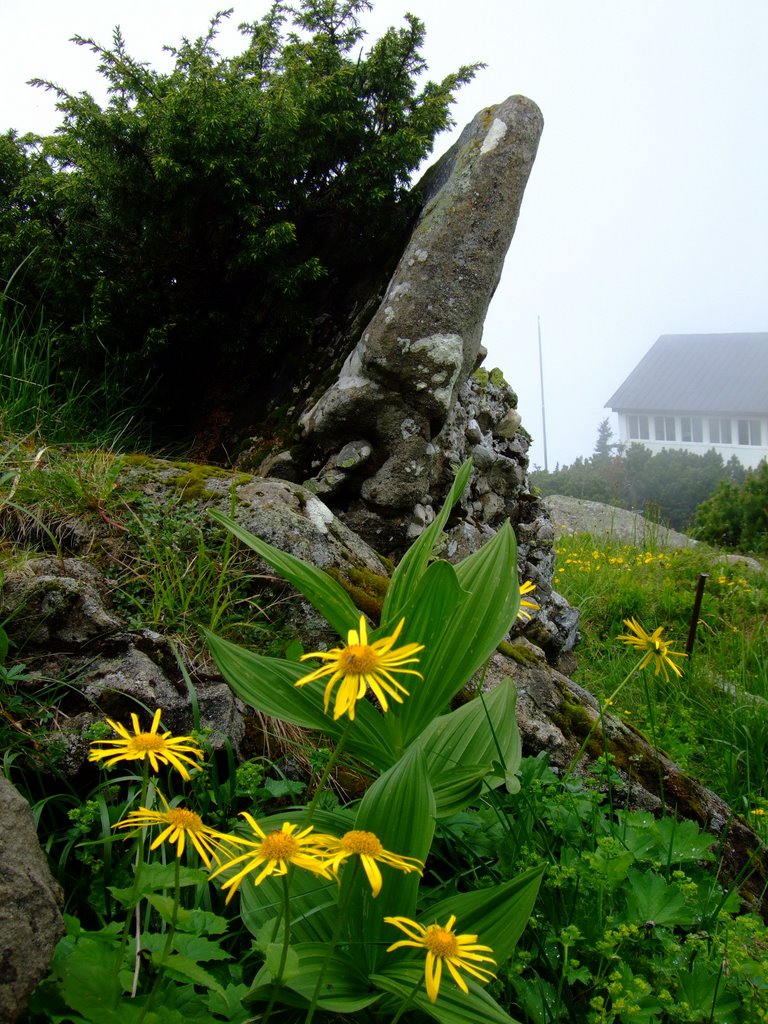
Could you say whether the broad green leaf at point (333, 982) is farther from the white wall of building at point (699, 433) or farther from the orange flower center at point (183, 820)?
the white wall of building at point (699, 433)

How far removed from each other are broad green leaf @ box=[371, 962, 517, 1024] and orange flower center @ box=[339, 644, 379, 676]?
2.00 ft

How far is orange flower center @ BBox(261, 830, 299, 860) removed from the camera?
0.96 meters

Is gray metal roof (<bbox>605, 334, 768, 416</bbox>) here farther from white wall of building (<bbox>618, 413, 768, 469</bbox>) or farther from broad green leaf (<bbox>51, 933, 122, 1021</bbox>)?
broad green leaf (<bbox>51, 933, 122, 1021</bbox>)

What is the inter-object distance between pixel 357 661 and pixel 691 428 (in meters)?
13.8

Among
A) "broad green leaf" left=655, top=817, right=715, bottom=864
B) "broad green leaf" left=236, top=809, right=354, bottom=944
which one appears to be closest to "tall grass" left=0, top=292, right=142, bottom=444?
"broad green leaf" left=236, top=809, right=354, bottom=944

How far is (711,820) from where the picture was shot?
2574 millimetres

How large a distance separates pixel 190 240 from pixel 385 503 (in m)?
1.66

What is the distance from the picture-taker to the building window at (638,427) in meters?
13.4

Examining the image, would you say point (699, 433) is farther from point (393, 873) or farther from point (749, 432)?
point (393, 873)

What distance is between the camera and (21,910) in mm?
1159

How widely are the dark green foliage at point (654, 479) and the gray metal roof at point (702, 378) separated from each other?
97cm

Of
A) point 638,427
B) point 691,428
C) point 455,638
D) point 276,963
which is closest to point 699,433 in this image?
point 691,428

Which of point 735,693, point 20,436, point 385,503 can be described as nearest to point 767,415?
point 735,693

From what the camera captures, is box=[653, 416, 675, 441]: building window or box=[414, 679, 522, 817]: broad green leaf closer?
box=[414, 679, 522, 817]: broad green leaf
